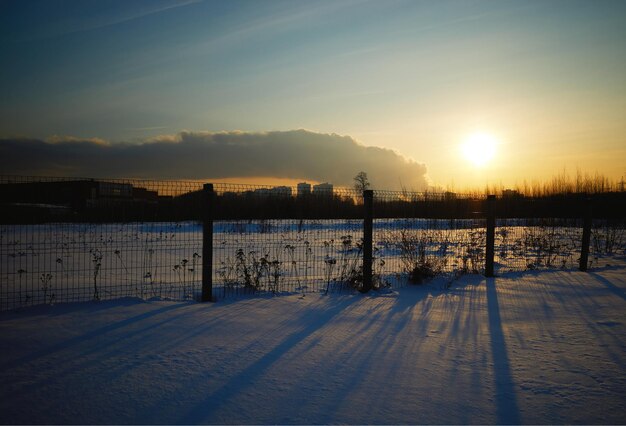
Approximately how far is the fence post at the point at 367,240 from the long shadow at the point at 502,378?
2.30 meters

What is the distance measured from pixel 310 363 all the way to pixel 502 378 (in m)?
1.76

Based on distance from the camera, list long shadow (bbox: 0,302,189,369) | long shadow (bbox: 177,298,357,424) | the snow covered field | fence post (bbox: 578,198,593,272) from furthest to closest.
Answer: fence post (bbox: 578,198,593,272) < the snow covered field < long shadow (bbox: 0,302,189,369) < long shadow (bbox: 177,298,357,424)

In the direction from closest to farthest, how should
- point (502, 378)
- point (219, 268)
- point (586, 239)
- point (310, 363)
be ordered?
point (502, 378)
point (310, 363)
point (219, 268)
point (586, 239)

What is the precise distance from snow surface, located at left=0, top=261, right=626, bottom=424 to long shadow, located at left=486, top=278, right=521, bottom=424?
14 millimetres

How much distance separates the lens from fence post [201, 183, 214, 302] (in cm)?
603

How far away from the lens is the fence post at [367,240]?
23.3 feet

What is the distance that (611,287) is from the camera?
293 inches

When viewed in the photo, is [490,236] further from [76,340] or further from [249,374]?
[76,340]

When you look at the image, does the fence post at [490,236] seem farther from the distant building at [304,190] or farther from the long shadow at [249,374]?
the long shadow at [249,374]

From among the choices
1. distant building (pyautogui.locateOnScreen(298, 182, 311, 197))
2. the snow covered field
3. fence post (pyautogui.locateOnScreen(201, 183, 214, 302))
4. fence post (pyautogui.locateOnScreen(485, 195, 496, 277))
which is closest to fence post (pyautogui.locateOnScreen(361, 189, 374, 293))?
the snow covered field

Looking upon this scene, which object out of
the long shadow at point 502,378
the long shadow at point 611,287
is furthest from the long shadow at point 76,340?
the long shadow at point 611,287

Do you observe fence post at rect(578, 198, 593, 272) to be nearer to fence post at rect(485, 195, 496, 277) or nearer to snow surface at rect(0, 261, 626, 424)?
fence post at rect(485, 195, 496, 277)

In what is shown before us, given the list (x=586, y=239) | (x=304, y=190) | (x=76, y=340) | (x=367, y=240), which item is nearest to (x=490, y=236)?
(x=586, y=239)

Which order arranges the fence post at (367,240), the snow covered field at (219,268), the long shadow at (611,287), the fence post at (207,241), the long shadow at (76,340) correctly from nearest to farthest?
the long shadow at (76,340) < the fence post at (207,241) < the snow covered field at (219,268) < the long shadow at (611,287) < the fence post at (367,240)
